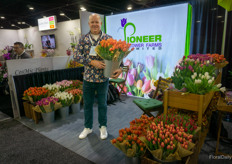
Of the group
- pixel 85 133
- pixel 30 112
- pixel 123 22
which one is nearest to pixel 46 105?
pixel 30 112

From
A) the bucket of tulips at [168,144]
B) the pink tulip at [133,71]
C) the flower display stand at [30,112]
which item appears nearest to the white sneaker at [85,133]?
the flower display stand at [30,112]

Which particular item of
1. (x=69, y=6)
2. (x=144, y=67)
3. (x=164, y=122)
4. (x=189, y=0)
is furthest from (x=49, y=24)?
(x=164, y=122)

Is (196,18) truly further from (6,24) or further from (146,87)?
(6,24)

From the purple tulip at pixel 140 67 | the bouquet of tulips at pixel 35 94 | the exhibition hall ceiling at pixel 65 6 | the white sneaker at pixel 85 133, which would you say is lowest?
the white sneaker at pixel 85 133

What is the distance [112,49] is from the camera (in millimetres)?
1699

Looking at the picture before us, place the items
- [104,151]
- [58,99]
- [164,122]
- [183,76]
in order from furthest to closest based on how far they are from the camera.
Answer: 1. [58,99]
2. [104,151]
3. [183,76]
4. [164,122]

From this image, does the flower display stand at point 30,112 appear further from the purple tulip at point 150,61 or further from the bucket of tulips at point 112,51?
the purple tulip at point 150,61

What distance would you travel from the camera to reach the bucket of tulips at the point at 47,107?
2894mm

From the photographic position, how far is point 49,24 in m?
8.37

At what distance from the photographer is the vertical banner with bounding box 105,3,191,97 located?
3.83 meters

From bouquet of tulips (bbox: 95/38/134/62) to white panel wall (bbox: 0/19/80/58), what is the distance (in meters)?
5.67

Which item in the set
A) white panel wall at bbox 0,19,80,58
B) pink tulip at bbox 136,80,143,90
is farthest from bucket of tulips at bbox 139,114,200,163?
white panel wall at bbox 0,19,80,58

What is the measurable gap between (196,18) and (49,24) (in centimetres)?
733

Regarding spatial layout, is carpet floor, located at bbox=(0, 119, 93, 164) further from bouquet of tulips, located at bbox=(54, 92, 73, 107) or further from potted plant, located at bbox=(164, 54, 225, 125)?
potted plant, located at bbox=(164, 54, 225, 125)
